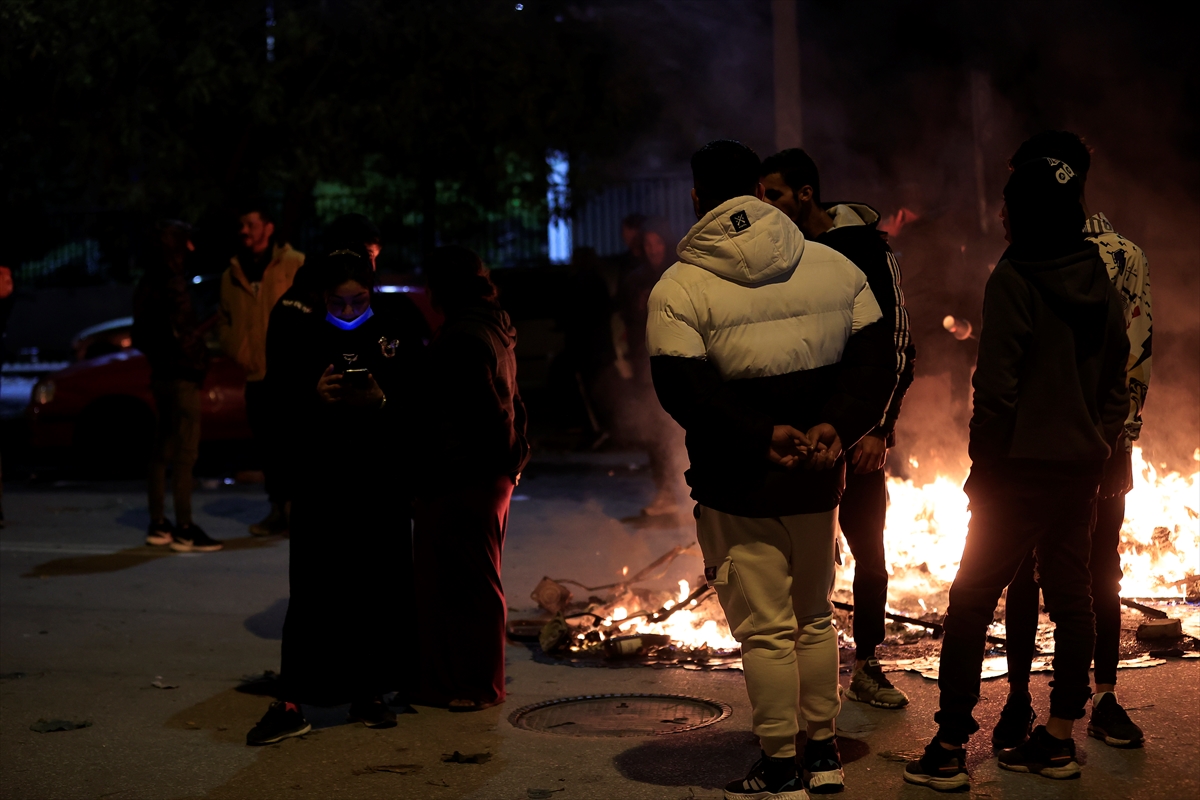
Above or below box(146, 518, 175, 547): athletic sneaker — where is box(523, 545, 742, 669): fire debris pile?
below

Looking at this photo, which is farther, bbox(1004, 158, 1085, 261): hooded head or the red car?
the red car

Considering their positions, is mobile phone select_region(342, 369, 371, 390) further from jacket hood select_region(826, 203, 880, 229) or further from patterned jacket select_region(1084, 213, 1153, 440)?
patterned jacket select_region(1084, 213, 1153, 440)

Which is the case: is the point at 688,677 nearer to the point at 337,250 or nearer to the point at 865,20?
the point at 337,250

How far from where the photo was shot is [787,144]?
39.0ft

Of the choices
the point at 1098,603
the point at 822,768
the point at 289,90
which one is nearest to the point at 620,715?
the point at 822,768

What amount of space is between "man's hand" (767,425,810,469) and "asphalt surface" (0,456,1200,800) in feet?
3.55

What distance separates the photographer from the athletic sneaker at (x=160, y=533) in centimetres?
934

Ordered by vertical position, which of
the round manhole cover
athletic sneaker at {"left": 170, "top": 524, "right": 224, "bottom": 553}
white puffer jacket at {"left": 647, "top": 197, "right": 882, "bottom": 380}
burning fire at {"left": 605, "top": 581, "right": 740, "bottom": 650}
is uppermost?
white puffer jacket at {"left": 647, "top": 197, "right": 882, "bottom": 380}

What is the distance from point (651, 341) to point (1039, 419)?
47.8 inches

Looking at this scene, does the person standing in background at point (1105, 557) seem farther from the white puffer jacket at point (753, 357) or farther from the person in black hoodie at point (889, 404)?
the white puffer jacket at point (753, 357)

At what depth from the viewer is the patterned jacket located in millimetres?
4816

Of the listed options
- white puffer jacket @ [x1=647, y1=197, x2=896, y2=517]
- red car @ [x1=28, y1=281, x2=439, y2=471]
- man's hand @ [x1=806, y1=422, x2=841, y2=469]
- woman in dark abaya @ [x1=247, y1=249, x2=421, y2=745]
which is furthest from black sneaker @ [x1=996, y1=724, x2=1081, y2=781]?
red car @ [x1=28, y1=281, x2=439, y2=471]

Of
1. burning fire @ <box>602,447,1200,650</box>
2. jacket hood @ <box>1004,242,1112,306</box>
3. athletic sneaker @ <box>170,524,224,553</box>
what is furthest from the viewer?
athletic sneaker @ <box>170,524,224,553</box>

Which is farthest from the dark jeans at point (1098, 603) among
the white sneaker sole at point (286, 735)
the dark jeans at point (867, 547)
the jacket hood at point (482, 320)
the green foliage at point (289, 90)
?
the green foliage at point (289, 90)
